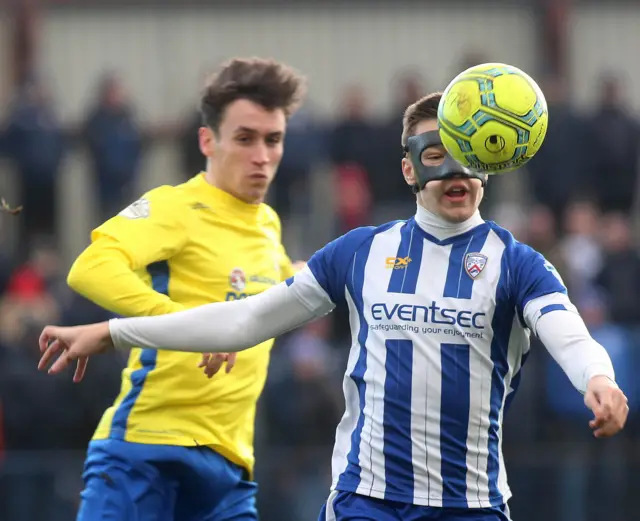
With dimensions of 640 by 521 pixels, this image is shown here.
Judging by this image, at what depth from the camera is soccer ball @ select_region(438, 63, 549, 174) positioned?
190 inches

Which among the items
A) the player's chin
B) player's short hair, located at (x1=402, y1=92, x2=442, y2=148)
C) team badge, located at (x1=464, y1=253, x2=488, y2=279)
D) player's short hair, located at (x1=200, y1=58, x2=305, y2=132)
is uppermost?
player's short hair, located at (x1=200, y1=58, x2=305, y2=132)

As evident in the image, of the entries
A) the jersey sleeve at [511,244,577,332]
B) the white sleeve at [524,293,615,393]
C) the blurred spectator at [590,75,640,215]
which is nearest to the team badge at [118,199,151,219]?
the jersey sleeve at [511,244,577,332]

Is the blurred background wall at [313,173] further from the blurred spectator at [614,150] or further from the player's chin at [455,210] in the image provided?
the player's chin at [455,210]

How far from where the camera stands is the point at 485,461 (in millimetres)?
5012

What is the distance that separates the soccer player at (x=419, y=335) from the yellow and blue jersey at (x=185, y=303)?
2.60 ft

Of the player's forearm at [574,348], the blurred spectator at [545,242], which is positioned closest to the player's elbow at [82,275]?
the player's forearm at [574,348]

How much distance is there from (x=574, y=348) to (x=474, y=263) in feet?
1.86

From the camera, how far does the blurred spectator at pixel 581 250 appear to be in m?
12.9

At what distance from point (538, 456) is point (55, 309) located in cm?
459

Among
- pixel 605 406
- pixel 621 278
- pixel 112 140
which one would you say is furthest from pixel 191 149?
pixel 605 406

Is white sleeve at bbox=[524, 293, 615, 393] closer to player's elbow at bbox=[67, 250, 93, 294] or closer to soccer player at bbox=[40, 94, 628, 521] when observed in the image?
soccer player at bbox=[40, 94, 628, 521]

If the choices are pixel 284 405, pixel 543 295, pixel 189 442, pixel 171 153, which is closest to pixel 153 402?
pixel 189 442

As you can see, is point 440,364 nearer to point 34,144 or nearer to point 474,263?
point 474,263

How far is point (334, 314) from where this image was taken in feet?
45.0
